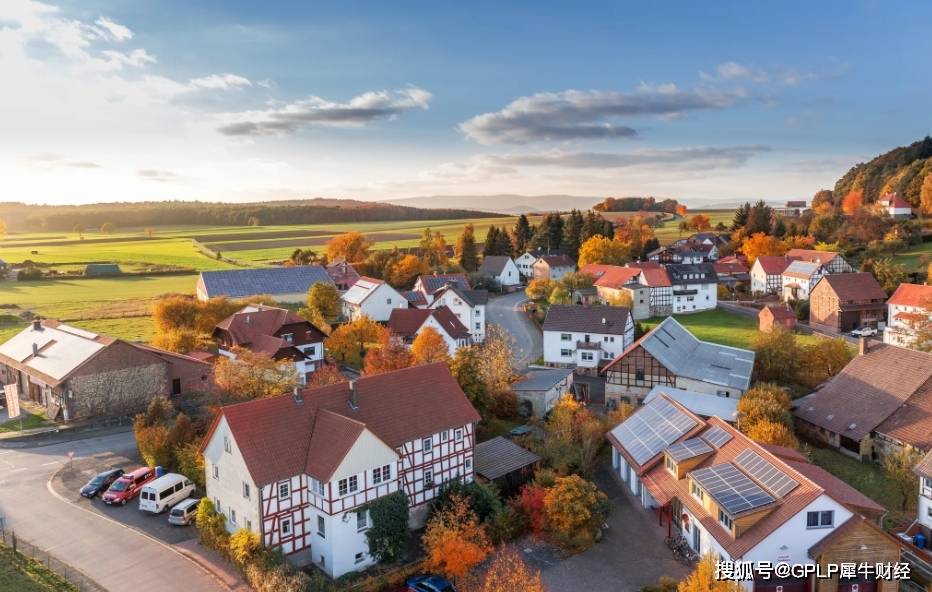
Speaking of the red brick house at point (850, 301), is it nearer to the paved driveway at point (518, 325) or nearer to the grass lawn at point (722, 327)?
the grass lawn at point (722, 327)

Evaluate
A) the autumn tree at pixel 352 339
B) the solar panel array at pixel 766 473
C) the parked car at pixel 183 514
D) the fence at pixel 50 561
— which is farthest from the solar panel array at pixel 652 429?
the autumn tree at pixel 352 339

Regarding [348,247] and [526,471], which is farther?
[348,247]

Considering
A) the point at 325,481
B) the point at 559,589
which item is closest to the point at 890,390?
the point at 559,589

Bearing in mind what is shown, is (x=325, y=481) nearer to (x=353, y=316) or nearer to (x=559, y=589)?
(x=559, y=589)

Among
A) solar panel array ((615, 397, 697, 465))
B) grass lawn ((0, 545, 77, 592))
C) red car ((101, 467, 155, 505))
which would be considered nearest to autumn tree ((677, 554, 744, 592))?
solar panel array ((615, 397, 697, 465))

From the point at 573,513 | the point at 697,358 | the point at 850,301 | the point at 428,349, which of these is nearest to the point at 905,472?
the point at 573,513

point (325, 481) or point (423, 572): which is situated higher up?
point (325, 481)

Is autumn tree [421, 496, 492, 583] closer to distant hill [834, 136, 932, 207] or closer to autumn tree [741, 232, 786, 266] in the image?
autumn tree [741, 232, 786, 266]

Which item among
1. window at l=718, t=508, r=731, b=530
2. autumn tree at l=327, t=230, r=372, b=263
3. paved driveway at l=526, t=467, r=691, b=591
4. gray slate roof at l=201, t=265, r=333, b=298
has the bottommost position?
paved driveway at l=526, t=467, r=691, b=591
